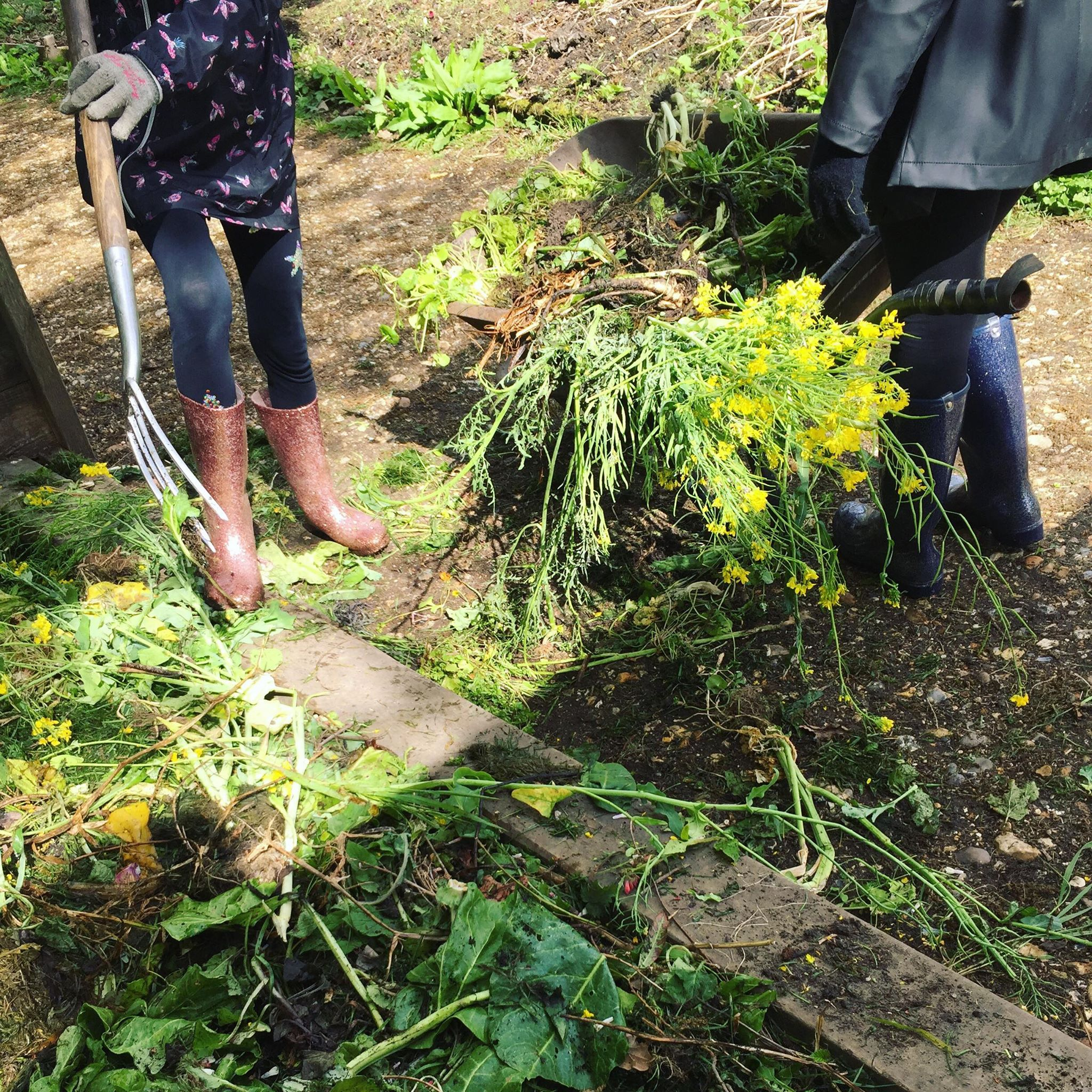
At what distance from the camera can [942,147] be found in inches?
76.9

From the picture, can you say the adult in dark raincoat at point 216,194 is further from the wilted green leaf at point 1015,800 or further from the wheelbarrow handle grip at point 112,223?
the wilted green leaf at point 1015,800

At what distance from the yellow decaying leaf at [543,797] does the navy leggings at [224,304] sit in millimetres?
1300

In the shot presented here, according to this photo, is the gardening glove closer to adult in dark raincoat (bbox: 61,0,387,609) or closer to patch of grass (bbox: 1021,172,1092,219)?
adult in dark raincoat (bbox: 61,0,387,609)

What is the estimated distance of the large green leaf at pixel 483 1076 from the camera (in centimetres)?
146

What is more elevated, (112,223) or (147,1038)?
(112,223)

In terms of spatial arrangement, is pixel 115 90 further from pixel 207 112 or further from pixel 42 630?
pixel 42 630

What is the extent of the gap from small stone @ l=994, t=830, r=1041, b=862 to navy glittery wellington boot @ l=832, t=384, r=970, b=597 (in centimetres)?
64

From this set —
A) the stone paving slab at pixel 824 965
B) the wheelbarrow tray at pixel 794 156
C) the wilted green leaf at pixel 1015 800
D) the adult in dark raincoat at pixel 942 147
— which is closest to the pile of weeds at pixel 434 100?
the wheelbarrow tray at pixel 794 156

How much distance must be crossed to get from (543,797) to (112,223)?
1.49m

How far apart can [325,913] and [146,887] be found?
334 mm

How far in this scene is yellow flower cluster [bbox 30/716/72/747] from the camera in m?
2.03

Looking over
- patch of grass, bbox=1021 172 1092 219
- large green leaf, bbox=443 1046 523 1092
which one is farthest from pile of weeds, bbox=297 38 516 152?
large green leaf, bbox=443 1046 523 1092

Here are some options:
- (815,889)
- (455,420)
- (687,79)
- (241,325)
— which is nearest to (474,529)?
(455,420)

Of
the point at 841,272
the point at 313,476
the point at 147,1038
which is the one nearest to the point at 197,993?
the point at 147,1038
